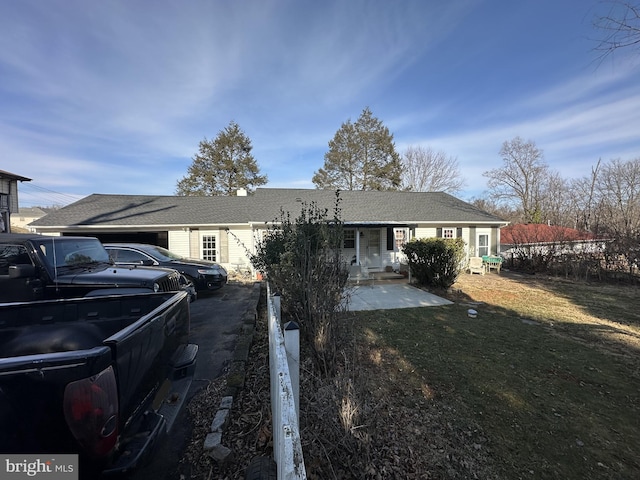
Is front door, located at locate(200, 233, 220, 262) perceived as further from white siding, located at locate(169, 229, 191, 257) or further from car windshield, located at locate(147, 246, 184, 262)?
car windshield, located at locate(147, 246, 184, 262)

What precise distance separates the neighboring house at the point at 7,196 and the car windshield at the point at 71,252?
54.3 ft

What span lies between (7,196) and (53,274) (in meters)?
19.3

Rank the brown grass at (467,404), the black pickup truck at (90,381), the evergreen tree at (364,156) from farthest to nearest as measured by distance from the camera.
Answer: the evergreen tree at (364,156) < the brown grass at (467,404) < the black pickup truck at (90,381)

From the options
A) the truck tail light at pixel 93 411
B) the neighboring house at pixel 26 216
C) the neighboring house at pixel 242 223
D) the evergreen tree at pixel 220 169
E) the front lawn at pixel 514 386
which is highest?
the evergreen tree at pixel 220 169

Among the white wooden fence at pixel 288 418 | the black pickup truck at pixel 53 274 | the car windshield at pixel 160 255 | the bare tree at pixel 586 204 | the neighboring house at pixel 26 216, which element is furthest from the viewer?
the neighboring house at pixel 26 216

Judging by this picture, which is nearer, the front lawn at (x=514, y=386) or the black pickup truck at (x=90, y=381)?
the black pickup truck at (x=90, y=381)

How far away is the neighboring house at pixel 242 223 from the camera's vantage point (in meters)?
13.7

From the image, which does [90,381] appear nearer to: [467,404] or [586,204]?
[467,404]

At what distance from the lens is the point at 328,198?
56.1ft

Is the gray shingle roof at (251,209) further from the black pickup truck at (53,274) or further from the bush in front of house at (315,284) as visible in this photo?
the bush in front of house at (315,284)

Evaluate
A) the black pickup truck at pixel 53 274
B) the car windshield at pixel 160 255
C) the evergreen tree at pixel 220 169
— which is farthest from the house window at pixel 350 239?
the evergreen tree at pixel 220 169

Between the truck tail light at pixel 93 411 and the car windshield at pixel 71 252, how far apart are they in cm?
433

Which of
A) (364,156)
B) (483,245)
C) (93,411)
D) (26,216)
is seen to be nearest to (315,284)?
(93,411)

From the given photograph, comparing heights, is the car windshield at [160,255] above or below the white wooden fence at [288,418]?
above
